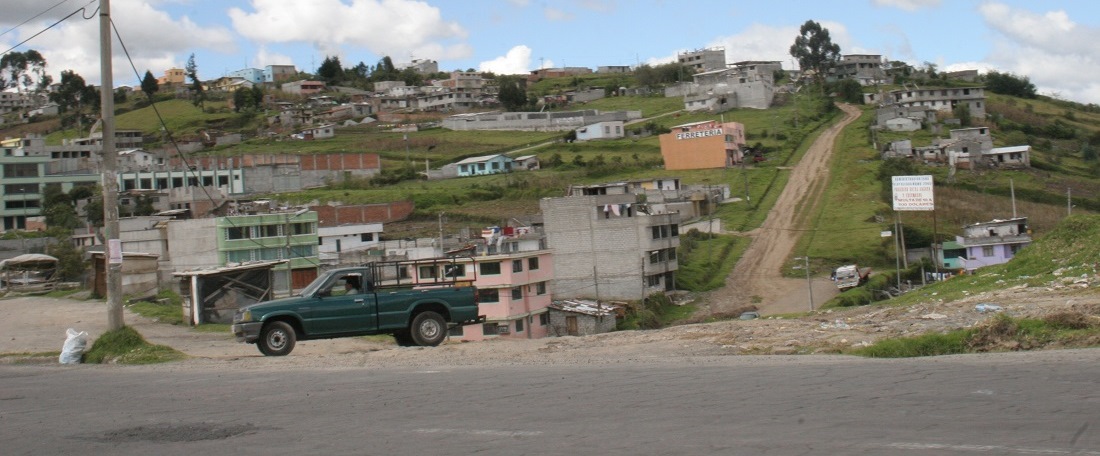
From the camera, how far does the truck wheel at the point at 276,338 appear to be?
17625 mm

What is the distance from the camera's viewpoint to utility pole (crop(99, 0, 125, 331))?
18.4 meters

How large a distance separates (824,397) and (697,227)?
186 ft

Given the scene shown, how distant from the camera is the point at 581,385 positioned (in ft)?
35.8

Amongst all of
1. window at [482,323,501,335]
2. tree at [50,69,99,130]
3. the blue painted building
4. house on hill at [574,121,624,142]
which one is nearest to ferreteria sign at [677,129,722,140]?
the blue painted building

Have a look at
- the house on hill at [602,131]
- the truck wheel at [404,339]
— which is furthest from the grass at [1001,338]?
the house on hill at [602,131]

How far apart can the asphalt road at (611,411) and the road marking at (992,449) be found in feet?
0.06

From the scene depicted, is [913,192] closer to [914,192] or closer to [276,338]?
[914,192]

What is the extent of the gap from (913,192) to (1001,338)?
88.4ft

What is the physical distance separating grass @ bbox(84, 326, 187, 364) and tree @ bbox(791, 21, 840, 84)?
133 meters

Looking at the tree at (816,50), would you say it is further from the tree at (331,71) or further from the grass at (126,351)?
the grass at (126,351)

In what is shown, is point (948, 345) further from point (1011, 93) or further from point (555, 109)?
point (1011, 93)

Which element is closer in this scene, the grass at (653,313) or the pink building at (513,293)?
the pink building at (513,293)

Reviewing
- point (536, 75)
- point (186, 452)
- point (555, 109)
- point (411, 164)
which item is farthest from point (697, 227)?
point (536, 75)

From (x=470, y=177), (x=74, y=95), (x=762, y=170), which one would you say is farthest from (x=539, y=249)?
(x=74, y=95)
